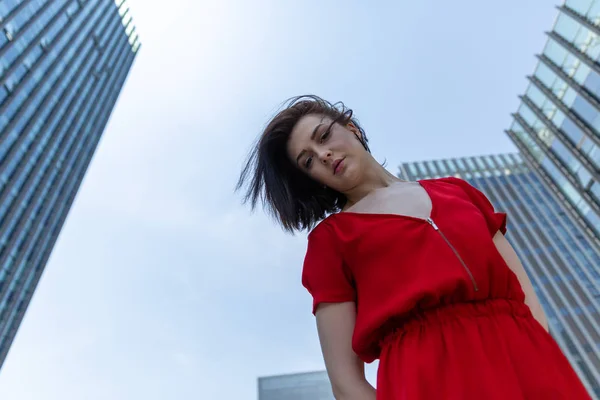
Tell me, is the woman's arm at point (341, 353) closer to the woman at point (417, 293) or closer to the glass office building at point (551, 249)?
the woman at point (417, 293)

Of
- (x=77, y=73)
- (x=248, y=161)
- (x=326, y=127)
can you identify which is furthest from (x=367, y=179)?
(x=77, y=73)

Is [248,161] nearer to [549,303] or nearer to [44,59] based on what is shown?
[44,59]

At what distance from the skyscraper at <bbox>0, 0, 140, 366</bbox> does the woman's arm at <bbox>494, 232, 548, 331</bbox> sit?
42.1m

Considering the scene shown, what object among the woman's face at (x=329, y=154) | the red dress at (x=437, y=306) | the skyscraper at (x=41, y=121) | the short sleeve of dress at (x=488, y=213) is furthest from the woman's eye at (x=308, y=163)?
the skyscraper at (x=41, y=121)

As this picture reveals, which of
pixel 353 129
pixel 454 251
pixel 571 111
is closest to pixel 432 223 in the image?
pixel 454 251

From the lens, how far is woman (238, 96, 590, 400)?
1.17 m

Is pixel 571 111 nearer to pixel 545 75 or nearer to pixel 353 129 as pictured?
pixel 545 75

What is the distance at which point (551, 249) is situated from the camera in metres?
52.8

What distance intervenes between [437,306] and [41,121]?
158ft

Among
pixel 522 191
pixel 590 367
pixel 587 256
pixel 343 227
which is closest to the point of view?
pixel 343 227

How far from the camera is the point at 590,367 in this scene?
139 feet

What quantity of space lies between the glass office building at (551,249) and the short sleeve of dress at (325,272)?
34066 mm

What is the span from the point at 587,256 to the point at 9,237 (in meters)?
63.6

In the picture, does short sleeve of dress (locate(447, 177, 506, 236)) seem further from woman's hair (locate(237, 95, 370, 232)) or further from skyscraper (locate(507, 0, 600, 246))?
skyscraper (locate(507, 0, 600, 246))
